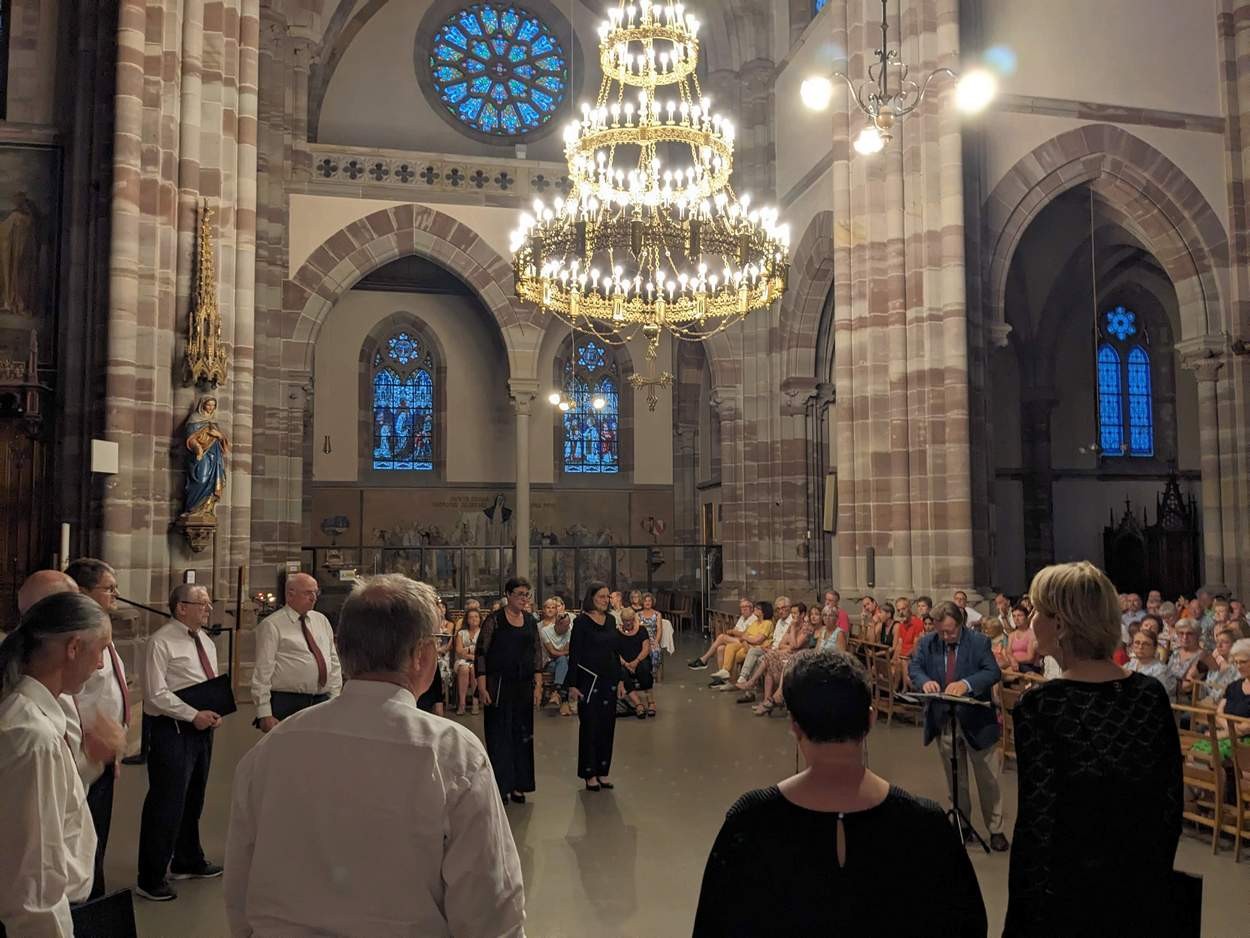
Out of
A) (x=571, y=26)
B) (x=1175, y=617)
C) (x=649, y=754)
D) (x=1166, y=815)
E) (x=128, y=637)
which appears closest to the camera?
(x=1166, y=815)

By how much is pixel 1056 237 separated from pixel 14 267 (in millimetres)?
17137

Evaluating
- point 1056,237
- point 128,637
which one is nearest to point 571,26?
point 1056,237

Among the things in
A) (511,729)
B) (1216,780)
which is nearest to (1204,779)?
(1216,780)

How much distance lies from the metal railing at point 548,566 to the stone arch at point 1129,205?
9555 mm

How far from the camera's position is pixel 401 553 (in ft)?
74.9

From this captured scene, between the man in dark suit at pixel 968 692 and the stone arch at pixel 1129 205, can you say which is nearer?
the man in dark suit at pixel 968 692

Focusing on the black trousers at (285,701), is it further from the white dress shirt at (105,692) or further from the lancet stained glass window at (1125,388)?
the lancet stained glass window at (1125,388)

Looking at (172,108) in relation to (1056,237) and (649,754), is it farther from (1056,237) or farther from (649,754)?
(1056,237)

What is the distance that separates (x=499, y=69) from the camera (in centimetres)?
2173

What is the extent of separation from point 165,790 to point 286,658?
0.99 m

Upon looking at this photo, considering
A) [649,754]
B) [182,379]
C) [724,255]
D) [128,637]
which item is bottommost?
[649,754]

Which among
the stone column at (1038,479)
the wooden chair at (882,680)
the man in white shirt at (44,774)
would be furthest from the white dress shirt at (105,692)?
the stone column at (1038,479)

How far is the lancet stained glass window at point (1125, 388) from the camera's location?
21641mm

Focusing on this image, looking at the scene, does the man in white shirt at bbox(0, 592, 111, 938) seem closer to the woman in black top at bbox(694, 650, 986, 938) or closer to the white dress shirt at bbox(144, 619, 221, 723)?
the woman in black top at bbox(694, 650, 986, 938)
